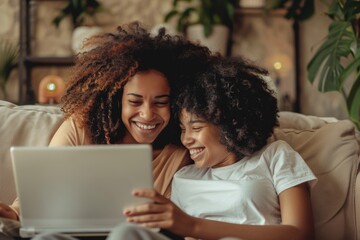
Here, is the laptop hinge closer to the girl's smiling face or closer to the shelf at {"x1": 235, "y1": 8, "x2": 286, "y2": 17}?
the girl's smiling face

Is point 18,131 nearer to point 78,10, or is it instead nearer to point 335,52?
point 335,52

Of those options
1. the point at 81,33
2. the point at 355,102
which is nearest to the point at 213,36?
the point at 81,33

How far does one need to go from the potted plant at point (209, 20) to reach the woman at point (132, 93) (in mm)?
1959

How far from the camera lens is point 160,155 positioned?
1.82 meters

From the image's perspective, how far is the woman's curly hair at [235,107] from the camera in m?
1.63

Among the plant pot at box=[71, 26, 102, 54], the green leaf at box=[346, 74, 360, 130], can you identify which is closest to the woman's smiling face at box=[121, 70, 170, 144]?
the green leaf at box=[346, 74, 360, 130]

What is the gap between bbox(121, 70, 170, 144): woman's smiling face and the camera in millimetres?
1708

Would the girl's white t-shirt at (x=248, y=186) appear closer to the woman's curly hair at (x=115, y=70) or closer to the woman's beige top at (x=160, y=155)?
the woman's beige top at (x=160, y=155)

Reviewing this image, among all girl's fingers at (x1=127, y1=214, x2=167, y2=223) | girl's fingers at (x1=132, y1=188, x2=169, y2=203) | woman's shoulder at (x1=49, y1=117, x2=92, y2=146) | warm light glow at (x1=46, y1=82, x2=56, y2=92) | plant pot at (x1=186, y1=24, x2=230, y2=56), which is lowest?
girl's fingers at (x1=127, y1=214, x2=167, y2=223)

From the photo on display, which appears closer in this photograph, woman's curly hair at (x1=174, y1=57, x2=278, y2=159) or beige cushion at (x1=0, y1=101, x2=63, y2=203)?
woman's curly hair at (x1=174, y1=57, x2=278, y2=159)

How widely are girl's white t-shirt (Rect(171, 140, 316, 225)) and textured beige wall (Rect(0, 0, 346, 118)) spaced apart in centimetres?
244

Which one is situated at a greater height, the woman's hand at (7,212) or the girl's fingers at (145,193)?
the girl's fingers at (145,193)

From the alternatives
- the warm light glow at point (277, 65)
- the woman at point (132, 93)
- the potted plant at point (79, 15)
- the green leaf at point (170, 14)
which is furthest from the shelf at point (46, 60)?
the woman at point (132, 93)

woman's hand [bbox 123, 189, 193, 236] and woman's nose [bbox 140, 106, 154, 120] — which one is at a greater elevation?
woman's nose [bbox 140, 106, 154, 120]
